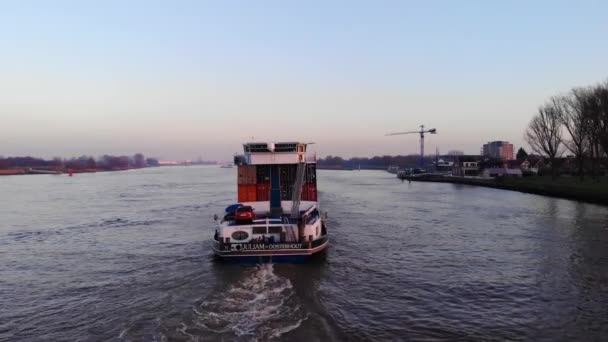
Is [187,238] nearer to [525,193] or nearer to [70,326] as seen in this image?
[70,326]

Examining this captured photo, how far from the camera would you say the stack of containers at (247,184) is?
97.9 feet

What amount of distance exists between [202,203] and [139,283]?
113 feet

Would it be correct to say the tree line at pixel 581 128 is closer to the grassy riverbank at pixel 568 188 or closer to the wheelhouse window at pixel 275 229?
the grassy riverbank at pixel 568 188

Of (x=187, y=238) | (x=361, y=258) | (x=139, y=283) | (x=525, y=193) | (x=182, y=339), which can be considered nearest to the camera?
(x=182, y=339)

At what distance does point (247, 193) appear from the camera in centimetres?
2995

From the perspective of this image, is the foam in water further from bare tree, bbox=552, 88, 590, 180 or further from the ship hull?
bare tree, bbox=552, 88, 590, 180

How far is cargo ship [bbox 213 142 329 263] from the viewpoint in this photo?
19562 mm

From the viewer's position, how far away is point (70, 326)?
1309cm

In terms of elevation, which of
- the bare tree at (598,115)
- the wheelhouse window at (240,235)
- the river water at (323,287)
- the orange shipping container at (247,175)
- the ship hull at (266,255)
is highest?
the bare tree at (598,115)

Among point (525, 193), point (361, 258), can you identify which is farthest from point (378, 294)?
point (525, 193)

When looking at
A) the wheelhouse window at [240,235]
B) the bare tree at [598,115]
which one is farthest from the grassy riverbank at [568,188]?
the wheelhouse window at [240,235]

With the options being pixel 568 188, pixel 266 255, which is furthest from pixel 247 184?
pixel 568 188

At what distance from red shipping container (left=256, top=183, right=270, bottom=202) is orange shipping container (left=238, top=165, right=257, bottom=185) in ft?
2.11

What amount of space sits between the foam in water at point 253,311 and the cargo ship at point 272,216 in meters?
2.14
